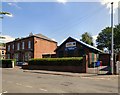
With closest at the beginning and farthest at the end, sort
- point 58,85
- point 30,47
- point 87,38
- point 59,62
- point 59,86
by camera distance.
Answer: point 59,86, point 58,85, point 59,62, point 30,47, point 87,38

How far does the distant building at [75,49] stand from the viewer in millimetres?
40375

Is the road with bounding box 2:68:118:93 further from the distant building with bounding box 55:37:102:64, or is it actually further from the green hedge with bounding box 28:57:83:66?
the distant building with bounding box 55:37:102:64

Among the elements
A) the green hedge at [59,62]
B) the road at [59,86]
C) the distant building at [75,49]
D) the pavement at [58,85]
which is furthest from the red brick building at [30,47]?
the road at [59,86]

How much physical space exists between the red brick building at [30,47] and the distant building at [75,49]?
948 cm

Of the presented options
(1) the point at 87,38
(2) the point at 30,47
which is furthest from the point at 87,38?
(2) the point at 30,47

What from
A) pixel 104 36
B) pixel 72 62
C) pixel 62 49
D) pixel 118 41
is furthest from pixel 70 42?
pixel 104 36

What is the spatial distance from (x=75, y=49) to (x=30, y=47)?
15.5 meters

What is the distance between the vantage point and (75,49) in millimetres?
42844

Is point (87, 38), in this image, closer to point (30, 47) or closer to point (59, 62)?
point (30, 47)

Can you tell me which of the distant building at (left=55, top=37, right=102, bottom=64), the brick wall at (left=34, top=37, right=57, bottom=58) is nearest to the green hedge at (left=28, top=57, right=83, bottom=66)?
the distant building at (left=55, top=37, right=102, bottom=64)

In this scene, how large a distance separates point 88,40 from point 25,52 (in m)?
36.0

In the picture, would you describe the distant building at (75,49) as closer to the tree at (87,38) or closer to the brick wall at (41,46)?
the brick wall at (41,46)

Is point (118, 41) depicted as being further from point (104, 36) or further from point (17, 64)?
point (17, 64)

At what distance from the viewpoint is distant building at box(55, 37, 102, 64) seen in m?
40.4
